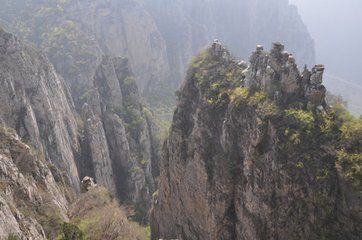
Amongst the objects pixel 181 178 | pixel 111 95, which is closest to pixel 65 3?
pixel 111 95

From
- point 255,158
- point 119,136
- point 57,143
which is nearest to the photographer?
point 255,158

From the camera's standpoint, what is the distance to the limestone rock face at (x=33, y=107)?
61.5 m

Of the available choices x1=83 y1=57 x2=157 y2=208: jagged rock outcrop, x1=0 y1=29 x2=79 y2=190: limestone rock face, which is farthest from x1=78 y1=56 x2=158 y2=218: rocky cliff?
x1=0 y1=29 x2=79 y2=190: limestone rock face

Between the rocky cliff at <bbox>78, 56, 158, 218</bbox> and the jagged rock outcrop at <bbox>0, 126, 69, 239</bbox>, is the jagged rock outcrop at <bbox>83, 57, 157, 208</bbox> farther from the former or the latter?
the jagged rock outcrop at <bbox>0, 126, 69, 239</bbox>

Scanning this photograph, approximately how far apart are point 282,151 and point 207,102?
543 inches

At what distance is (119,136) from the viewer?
291 feet

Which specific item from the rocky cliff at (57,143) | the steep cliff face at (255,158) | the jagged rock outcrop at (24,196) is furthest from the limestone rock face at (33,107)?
the steep cliff face at (255,158)

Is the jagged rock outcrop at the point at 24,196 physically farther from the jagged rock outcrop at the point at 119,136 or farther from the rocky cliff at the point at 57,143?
the jagged rock outcrop at the point at 119,136

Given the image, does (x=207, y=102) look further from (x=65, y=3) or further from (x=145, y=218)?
(x=65, y=3)

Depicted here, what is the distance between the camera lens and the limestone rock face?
61531 millimetres

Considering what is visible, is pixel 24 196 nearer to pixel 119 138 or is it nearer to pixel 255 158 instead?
pixel 255 158

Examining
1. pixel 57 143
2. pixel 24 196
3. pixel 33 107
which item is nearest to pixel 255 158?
pixel 24 196

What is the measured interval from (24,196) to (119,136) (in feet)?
169

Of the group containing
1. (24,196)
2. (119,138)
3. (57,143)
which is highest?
(119,138)
